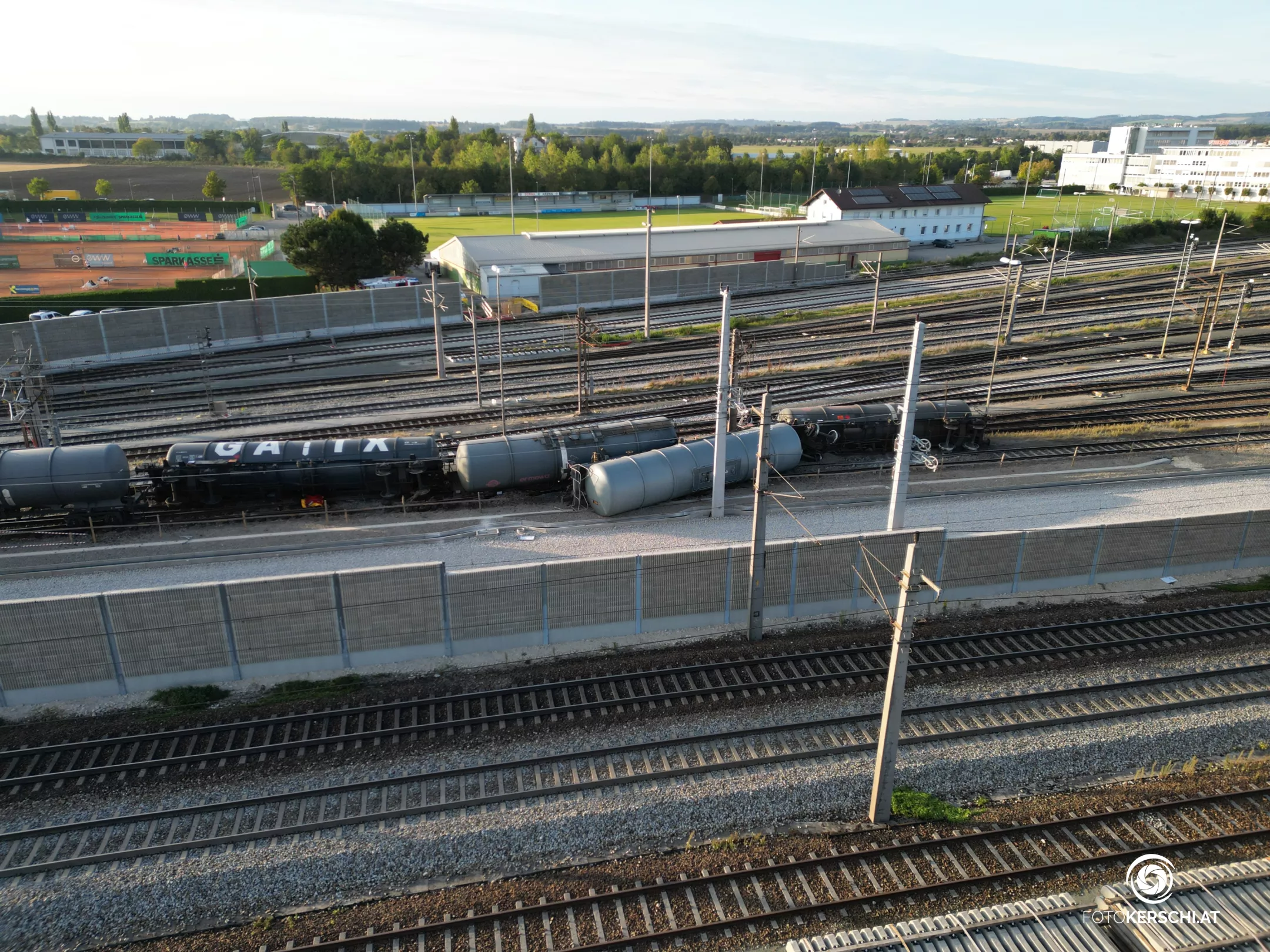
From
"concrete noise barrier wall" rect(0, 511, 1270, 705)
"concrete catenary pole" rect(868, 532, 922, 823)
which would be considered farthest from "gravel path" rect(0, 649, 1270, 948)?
"concrete noise barrier wall" rect(0, 511, 1270, 705)

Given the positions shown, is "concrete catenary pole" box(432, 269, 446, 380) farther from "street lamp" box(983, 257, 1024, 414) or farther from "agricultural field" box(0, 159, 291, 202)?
"agricultural field" box(0, 159, 291, 202)

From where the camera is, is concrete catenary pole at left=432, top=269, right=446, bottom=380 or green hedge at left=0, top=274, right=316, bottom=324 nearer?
concrete catenary pole at left=432, top=269, right=446, bottom=380

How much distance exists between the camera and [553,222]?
401 ft

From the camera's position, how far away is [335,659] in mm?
19391

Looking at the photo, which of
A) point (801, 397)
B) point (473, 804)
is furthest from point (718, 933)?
point (801, 397)

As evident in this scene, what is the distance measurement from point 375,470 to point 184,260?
7868 centimetres

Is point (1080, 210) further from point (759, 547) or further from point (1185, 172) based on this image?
point (759, 547)

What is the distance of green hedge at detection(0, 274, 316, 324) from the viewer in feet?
194

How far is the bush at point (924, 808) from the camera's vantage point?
49.4 feet

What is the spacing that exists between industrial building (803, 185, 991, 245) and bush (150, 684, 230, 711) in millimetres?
80879

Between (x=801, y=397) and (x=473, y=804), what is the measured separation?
97.0 ft

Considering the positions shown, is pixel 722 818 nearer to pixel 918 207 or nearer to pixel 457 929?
pixel 457 929

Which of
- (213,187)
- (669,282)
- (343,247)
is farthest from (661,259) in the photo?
(213,187)

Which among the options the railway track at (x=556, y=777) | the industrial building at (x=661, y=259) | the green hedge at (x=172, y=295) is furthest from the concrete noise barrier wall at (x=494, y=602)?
the green hedge at (x=172, y=295)
